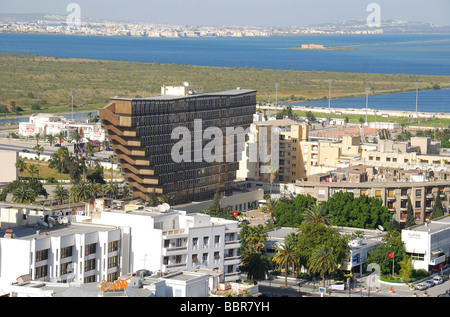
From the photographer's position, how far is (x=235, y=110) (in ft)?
251

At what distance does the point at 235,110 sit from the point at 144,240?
31189 mm

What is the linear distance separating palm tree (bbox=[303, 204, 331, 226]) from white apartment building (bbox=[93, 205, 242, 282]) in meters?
13.6

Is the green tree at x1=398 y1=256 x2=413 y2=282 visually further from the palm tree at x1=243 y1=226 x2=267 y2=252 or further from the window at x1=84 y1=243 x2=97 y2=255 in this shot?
the window at x1=84 y1=243 x2=97 y2=255

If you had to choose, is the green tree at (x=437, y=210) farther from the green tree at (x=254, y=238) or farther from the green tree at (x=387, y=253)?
the green tree at (x=254, y=238)

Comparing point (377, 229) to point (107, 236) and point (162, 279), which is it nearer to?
point (107, 236)

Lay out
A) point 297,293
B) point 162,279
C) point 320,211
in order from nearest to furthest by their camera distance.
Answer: point 162,279 → point 297,293 → point 320,211

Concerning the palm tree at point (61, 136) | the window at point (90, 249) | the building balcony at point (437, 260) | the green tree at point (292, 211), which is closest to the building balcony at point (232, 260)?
Result: the window at point (90, 249)

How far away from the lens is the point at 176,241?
4656 cm

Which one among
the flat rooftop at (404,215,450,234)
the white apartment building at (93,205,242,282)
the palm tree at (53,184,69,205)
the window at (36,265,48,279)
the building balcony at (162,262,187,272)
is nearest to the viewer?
the window at (36,265,48,279)

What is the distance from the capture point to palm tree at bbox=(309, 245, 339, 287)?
175ft

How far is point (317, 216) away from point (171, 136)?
12547mm

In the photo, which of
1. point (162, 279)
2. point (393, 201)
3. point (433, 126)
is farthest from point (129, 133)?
point (433, 126)

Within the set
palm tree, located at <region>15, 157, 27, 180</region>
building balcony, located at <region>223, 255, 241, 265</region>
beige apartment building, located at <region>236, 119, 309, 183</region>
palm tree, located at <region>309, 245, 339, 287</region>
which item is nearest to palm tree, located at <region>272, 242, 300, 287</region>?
palm tree, located at <region>309, 245, 339, 287</region>

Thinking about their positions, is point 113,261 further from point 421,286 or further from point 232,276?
point 421,286
